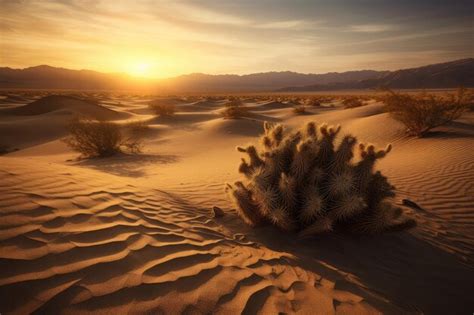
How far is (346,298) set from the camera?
2631 mm

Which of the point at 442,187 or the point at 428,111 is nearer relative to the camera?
the point at 442,187

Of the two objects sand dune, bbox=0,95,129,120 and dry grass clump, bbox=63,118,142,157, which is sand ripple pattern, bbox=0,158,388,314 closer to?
dry grass clump, bbox=63,118,142,157

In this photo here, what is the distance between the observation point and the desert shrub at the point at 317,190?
12.2 feet

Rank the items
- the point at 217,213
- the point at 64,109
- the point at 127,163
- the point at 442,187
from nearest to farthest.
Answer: the point at 217,213 < the point at 442,187 < the point at 127,163 < the point at 64,109

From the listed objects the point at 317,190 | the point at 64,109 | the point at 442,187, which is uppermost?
the point at 64,109

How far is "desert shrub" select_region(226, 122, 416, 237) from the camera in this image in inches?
147

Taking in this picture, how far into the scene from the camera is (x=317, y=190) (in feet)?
12.4

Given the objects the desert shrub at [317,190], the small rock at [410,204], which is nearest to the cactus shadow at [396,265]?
the desert shrub at [317,190]

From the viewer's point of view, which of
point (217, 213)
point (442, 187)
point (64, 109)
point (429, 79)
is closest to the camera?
point (217, 213)

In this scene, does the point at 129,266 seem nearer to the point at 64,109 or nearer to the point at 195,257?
the point at 195,257

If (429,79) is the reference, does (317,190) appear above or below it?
below

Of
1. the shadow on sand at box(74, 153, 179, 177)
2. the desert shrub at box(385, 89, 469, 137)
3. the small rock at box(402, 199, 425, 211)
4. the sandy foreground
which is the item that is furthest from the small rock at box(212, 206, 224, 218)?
the desert shrub at box(385, 89, 469, 137)

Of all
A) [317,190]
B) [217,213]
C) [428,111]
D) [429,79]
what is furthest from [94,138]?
[429,79]

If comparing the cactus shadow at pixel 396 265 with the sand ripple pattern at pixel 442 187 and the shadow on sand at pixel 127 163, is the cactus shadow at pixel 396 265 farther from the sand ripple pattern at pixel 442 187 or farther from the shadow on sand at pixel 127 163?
the shadow on sand at pixel 127 163
